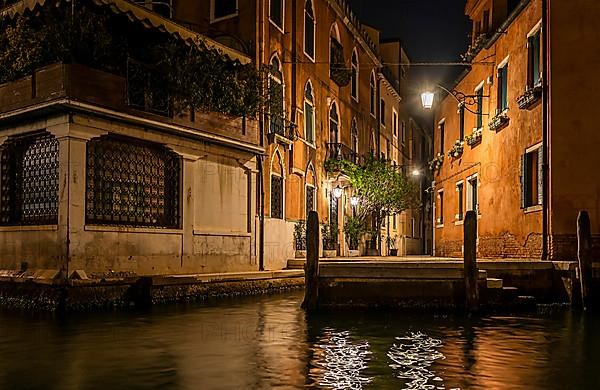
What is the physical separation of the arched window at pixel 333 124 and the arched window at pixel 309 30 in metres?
2.53

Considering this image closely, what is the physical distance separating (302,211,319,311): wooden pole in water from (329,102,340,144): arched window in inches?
451

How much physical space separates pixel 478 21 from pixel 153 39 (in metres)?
10.7

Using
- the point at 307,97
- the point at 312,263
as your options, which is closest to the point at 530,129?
the point at 312,263

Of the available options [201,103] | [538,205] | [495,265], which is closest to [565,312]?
[495,265]

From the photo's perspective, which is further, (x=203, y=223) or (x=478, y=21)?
(x=478, y=21)

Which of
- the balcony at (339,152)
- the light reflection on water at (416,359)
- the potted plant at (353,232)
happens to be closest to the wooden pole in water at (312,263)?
the light reflection on water at (416,359)

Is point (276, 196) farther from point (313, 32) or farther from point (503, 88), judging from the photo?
point (503, 88)

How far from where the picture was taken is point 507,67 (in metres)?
16.5

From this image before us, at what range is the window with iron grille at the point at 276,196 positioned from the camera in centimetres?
1804

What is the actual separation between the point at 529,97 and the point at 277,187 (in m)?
7.00

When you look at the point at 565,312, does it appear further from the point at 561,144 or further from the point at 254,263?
the point at 254,263

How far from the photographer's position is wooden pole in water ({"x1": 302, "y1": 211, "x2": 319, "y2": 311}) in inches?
464

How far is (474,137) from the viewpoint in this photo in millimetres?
18828

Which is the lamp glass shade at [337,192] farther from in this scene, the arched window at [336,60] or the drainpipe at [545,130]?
the drainpipe at [545,130]
